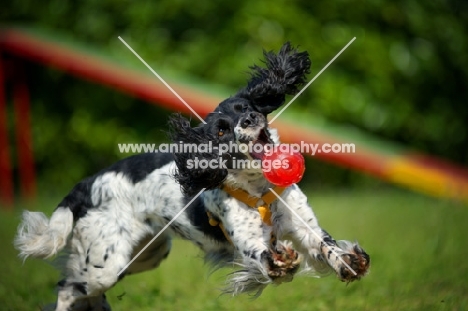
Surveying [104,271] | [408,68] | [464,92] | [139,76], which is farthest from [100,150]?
[104,271]

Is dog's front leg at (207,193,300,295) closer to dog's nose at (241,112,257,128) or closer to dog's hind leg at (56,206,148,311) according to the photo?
dog's nose at (241,112,257,128)

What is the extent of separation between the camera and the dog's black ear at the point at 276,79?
14.5 feet

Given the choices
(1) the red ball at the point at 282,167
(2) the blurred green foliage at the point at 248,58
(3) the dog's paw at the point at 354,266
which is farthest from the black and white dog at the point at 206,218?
(2) the blurred green foliage at the point at 248,58

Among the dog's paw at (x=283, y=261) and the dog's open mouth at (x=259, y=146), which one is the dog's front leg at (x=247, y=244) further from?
the dog's open mouth at (x=259, y=146)

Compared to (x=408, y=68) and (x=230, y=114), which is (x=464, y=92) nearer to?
(x=408, y=68)

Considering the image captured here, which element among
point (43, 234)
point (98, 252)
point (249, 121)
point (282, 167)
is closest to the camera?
point (282, 167)

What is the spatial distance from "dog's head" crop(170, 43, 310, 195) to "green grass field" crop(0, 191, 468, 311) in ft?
2.77

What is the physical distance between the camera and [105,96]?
37.9ft

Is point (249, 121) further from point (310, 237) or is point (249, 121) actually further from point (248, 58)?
point (248, 58)

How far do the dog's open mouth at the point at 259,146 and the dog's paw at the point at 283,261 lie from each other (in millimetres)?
526

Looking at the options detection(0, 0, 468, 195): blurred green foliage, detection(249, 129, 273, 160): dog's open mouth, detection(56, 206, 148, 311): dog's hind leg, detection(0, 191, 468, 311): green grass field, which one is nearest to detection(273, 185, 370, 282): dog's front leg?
detection(249, 129, 273, 160): dog's open mouth

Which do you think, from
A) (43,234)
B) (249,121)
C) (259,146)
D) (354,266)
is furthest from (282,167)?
(43,234)

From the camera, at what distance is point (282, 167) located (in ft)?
13.1

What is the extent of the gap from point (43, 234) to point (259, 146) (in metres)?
1.71
